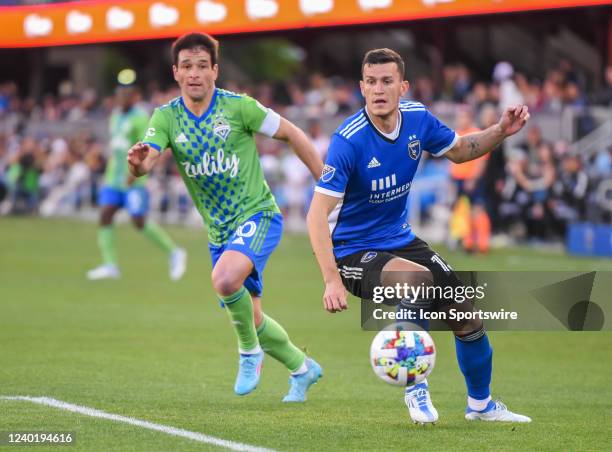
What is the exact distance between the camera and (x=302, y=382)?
8.78 m

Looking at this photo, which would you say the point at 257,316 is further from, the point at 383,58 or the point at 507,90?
the point at 507,90

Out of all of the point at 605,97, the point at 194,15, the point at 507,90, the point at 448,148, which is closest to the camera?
the point at 448,148

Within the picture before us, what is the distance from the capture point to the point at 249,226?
28.5ft

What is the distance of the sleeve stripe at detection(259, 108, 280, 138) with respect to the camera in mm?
8773

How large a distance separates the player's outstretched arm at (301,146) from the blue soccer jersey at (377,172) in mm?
580

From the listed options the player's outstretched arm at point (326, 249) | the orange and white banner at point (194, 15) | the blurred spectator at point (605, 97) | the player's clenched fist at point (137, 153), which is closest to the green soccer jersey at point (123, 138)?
the player's clenched fist at point (137, 153)

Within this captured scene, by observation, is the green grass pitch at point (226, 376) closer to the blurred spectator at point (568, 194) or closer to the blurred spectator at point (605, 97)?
the blurred spectator at point (568, 194)

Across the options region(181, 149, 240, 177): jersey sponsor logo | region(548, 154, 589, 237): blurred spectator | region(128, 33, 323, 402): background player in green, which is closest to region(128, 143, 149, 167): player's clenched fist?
region(128, 33, 323, 402): background player in green

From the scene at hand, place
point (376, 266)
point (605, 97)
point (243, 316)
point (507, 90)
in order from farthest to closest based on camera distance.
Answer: point (507, 90) < point (605, 97) < point (243, 316) < point (376, 266)

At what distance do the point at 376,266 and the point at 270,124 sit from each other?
5.18 feet

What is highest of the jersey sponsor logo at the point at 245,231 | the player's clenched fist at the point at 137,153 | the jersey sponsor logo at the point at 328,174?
the player's clenched fist at the point at 137,153

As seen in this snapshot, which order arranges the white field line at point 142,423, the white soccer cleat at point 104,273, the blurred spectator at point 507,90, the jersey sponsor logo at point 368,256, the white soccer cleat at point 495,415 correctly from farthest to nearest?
the blurred spectator at point 507,90 < the white soccer cleat at point 104,273 < the white soccer cleat at point 495,415 < the jersey sponsor logo at point 368,256 < the white field line at point 142,423

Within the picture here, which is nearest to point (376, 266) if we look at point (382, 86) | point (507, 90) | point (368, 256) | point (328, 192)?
point (368, 256)

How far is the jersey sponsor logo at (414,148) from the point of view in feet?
25.9
